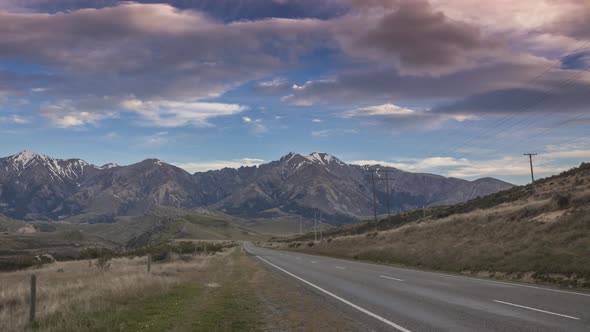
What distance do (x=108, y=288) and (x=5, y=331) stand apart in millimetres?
7918

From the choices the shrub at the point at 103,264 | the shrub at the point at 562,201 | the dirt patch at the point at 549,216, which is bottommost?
the shrub at the point at 103,264

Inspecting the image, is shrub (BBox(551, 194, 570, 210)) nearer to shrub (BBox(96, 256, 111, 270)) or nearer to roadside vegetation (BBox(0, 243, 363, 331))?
roadside vegetation (BBox(0, 243, 363, 331))

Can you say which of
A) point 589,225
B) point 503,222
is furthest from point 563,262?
point 503,222

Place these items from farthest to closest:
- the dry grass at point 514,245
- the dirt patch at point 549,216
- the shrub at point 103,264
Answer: the shrub at point 103,264 → the dirt patch at point 549,216 → the dry grass at point 514,245

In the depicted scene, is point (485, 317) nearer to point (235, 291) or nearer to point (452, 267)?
point (235, 291)

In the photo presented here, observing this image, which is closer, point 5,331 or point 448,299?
point 5,331

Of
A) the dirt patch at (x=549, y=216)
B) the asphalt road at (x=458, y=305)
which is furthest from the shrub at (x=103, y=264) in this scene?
the dirt patch at (x=549, y=216)

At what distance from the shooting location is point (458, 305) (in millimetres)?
13953

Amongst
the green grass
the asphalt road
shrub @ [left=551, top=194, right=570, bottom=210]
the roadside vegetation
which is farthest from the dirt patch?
the green grass

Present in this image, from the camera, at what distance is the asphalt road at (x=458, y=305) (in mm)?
10945

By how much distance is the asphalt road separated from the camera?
431 inches

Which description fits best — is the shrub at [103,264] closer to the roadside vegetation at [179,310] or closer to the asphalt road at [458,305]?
the roadside vegetation at [179,310]

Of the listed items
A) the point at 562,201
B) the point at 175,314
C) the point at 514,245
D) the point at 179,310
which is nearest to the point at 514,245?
the point at 514,245

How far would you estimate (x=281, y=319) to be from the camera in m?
13.0
